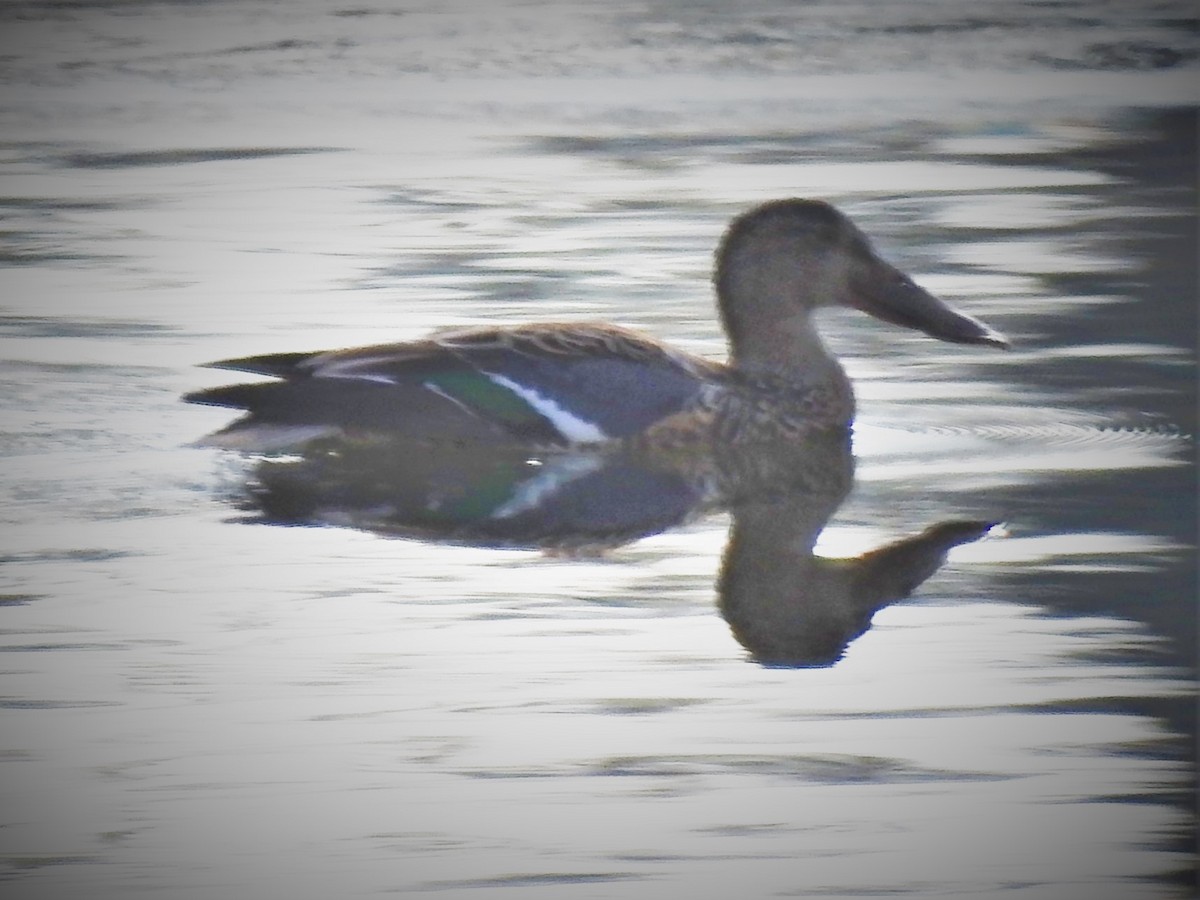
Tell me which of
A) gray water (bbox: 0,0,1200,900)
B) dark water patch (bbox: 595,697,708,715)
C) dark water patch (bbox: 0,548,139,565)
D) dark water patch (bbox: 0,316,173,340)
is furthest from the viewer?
dark water patch (bbox: 0,316,173,340)

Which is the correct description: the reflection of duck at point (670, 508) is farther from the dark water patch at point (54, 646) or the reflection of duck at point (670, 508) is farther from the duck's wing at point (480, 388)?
the dark water patch at point (54, 646)

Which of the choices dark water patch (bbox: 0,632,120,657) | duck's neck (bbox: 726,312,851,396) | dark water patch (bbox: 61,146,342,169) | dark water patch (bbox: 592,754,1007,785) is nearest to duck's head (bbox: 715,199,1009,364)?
duck's neck (bbox: 726,312,851,396)

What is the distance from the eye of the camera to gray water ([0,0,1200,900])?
4.84 metres

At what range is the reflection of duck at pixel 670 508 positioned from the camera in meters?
6.31

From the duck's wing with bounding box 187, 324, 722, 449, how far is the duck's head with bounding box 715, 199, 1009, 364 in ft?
2.18

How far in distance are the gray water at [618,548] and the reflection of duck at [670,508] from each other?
0.12 m

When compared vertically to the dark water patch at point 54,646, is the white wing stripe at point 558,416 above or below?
above

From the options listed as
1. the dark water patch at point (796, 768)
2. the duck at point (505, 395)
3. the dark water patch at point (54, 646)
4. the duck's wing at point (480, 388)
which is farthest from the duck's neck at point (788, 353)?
the dark water patch at point (796, 768)

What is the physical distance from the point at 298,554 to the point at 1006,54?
31.4ft

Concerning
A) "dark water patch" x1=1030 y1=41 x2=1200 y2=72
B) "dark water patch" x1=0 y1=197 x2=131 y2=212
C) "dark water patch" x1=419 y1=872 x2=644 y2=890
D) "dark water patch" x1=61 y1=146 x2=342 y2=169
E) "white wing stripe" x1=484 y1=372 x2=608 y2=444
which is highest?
"dark water patch" x1=1030 y1=41 x2=1200 y2=72

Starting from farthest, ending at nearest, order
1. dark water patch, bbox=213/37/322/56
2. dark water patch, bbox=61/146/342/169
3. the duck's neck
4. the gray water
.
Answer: dark water patch, bbox=213/37/322/56, dark water patch, bbox=61/146/342/169, the duck's neck, the gray water

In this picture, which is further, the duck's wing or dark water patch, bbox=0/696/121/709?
the duck's wing

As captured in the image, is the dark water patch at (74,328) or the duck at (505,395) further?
the dark water patch at (74,328)

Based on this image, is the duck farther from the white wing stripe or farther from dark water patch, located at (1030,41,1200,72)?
dark water patch, located at (1030,41,1200,72)
